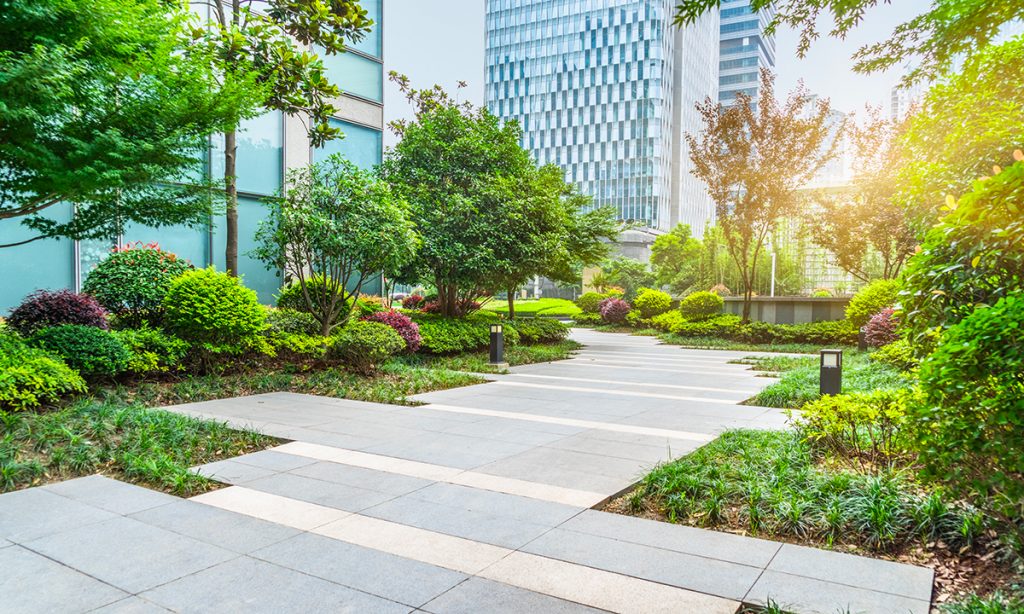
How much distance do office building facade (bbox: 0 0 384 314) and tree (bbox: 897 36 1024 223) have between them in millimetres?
8394

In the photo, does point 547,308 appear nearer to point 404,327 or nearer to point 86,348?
point 404,327

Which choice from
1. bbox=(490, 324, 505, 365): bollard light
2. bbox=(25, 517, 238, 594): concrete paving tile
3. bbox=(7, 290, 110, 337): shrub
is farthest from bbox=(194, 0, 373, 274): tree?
bbox=(25, 517, 238, 594): concrete paving tile

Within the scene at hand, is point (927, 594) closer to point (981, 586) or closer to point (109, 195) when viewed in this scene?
point (981, 586)

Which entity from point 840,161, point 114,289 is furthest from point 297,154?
point 840,161

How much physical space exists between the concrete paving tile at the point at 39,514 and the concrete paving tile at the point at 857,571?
411 centimetres

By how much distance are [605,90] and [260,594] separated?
101 metres

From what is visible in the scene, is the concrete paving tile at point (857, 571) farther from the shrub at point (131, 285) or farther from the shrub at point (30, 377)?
the shrub at point (131, 285)

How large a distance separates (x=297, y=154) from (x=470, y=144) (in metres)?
4.21

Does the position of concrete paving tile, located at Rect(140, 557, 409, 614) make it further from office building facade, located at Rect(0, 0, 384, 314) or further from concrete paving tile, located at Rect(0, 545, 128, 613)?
office building facade, located at Rect(0, 0, 384, 314)

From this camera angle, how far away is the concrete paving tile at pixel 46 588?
282 centimetres

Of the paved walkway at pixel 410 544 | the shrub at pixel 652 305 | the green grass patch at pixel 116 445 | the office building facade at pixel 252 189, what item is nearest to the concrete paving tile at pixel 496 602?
the paved walkway at pixel 410 544

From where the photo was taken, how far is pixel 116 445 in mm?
5441

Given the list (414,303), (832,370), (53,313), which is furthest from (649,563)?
(414,303)

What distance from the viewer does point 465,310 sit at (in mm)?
16250
